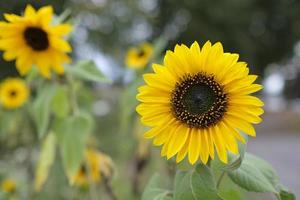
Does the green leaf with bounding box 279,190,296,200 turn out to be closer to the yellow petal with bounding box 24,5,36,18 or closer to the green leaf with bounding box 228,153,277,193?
the green leaf with bounding box 228,153,277,193

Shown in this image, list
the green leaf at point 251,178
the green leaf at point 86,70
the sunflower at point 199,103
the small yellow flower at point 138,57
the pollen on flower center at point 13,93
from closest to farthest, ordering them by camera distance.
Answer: the sunflower at point 199,103 < the green leaf at point 251,178 < the green leaf at point 86,70 < the small yellow flower at point 138,57 < the pollen on flower center at point 13,93

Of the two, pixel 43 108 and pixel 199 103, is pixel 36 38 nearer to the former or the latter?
pixel 43 108

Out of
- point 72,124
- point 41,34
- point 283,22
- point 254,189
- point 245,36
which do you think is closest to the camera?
point 254,189

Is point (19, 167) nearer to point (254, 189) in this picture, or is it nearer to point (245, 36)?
point (254, 189)

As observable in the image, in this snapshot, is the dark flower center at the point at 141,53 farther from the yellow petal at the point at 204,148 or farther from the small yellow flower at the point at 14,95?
the yellow petal at the point at 204,148

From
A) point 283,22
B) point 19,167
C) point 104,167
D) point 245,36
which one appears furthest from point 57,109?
point 283,22

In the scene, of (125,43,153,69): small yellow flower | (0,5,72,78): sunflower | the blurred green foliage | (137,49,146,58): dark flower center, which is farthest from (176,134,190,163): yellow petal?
the blurred green foliage

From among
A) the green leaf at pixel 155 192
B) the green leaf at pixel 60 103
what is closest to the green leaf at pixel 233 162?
the green leaf at pixel 155 192
